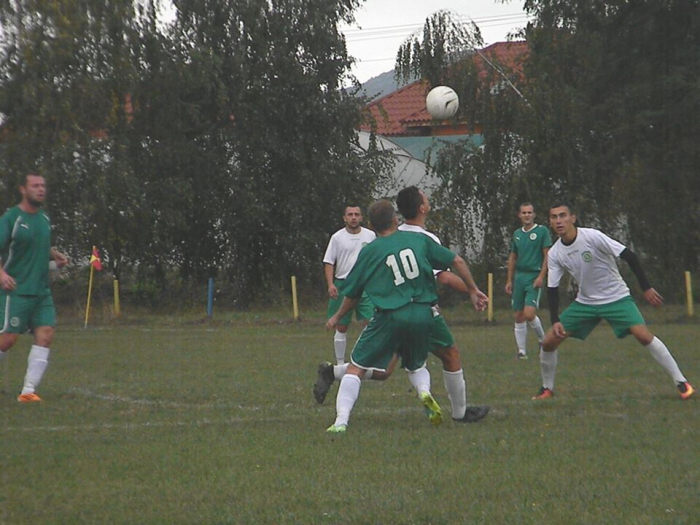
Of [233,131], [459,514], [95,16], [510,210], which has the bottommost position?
[459,514]

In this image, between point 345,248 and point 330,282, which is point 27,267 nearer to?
point 330,282

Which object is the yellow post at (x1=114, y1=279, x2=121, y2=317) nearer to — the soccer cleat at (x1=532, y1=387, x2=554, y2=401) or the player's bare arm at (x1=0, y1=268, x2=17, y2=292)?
the player's bare arm at (x1=0, y1=268, x2=17, y2=292)

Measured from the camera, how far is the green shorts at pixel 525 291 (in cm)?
1403

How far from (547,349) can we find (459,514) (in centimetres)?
483

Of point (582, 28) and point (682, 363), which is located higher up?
point (582, 28)

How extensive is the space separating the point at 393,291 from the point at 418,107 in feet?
108

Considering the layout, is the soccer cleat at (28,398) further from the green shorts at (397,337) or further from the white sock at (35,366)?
the green shorts at (397,337)

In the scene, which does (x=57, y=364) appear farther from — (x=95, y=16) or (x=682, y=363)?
(x=95, y=16)

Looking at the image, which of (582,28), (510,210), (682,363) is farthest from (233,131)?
(682,363)

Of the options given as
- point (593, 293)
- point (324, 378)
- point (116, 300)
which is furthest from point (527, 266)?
point (116, 300)

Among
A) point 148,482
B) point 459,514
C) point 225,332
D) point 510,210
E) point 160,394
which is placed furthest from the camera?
point 510,210

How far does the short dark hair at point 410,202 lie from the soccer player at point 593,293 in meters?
1.92

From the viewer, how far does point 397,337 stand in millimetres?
7605

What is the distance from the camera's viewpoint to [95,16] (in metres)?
25.4
